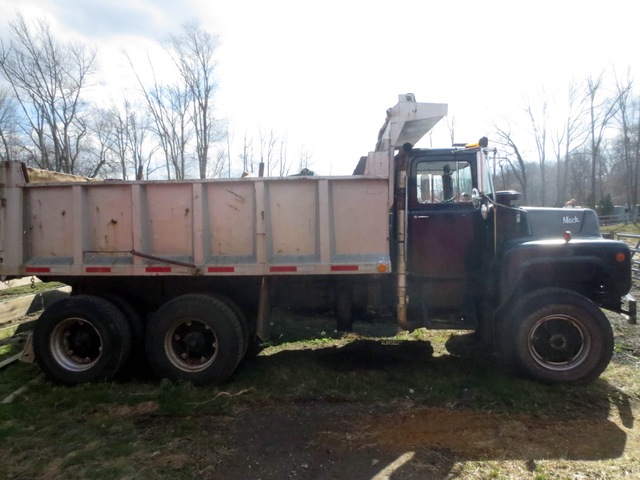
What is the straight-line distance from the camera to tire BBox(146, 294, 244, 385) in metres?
4.62

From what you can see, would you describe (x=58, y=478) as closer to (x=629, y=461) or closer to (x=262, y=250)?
(x=262, y=250)

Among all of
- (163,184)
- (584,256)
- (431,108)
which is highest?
(431,108)

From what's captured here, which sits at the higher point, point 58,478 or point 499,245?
point 499,245

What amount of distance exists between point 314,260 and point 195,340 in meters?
1.65

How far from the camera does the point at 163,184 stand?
4699 millimetres

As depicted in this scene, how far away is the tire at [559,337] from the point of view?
14.4ft

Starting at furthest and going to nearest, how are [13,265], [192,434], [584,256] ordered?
[13,265] < [584,256] < [192,434]

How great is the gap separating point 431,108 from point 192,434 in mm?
4218

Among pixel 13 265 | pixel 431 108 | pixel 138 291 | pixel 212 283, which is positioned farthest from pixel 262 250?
pixel 13 265

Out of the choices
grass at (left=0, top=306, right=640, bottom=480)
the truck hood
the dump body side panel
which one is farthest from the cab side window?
grass at (left=0, top=306, right=640, bottom=480)

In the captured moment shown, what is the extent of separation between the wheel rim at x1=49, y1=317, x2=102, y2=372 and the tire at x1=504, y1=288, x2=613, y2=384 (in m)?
4.72

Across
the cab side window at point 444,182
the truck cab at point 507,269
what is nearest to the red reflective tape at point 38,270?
the truck cab at point 507,269

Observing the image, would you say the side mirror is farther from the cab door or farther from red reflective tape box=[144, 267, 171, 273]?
red reflective tape box=[144, 267, 171, 273]

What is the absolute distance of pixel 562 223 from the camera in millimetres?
4996
